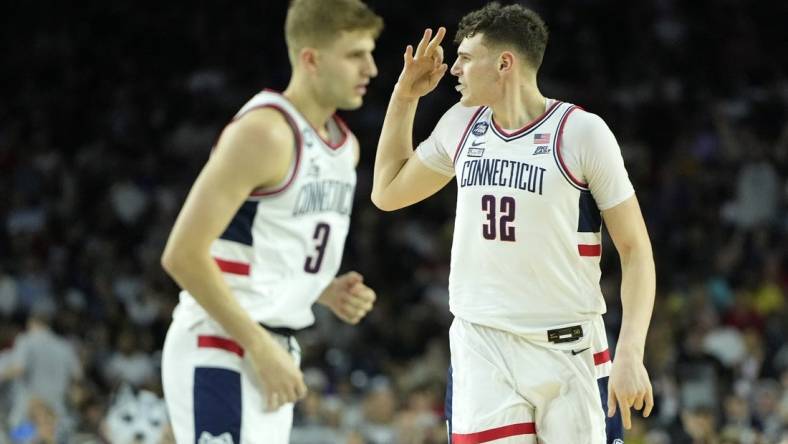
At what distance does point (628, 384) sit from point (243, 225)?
181 cm

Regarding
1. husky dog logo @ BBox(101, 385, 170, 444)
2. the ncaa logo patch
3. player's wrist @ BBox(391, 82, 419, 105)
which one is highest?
player's wrist @ BBox(391, 82, 419, 105)

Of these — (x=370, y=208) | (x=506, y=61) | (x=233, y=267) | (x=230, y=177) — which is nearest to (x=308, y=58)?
(x=230, y=177)

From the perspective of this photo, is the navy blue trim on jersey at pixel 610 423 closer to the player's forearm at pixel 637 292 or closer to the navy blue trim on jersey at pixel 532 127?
the player's forearm at pixel 637 292

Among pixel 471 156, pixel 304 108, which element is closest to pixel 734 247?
pixel 471 156

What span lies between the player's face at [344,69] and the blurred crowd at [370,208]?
19.3 ft

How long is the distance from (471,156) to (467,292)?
0.65 m

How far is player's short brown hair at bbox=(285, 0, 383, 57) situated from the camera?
5.06m

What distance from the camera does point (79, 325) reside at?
15.1m

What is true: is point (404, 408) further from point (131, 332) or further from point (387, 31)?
point (387, 31)

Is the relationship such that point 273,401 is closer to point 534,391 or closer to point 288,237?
point 288,237

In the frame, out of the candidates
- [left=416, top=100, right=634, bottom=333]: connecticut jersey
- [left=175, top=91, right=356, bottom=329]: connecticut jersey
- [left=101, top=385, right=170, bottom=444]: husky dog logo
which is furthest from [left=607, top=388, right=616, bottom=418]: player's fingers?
[left=101, top=385, right=170, bottom=444]: husky dog logo

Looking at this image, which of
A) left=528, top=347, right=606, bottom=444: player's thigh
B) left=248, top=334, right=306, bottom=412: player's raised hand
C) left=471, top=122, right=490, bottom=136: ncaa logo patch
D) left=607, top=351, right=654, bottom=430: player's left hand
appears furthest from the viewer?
left=471, top=122, right=490, bottom=136: ncaa logo patch

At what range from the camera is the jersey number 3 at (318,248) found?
5102 millimetres

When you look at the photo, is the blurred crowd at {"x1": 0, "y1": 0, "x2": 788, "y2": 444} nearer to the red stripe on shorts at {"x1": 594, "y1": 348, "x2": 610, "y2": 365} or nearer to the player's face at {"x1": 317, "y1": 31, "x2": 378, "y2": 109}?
the red stripe on shorts at {"x1": 594, "y1": 348, "x2": 610, "y2": 365}
